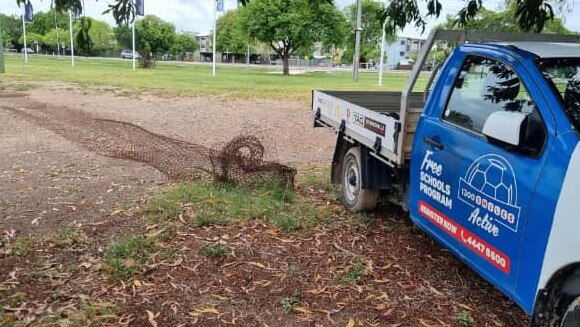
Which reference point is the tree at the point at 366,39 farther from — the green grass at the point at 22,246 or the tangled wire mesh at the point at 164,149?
the green grass at the point at 22,246

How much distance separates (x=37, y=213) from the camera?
6062mm

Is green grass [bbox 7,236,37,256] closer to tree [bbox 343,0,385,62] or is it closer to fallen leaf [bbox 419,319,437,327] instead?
fallen leaf [bbox 419,319,437,327]

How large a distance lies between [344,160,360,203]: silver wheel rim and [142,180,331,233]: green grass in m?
0.32

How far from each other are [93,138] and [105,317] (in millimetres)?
7965

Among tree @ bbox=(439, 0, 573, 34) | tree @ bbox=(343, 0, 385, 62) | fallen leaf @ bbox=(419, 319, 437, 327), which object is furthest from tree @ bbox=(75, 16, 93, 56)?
tree @ bbox=(343, 0, 385, 62)

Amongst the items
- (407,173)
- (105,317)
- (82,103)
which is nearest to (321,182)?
(407,173)

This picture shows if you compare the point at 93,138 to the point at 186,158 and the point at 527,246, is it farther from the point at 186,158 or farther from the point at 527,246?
the point at 527,246

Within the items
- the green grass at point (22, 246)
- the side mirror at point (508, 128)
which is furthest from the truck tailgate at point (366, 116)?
the green grass at point (22, 246)

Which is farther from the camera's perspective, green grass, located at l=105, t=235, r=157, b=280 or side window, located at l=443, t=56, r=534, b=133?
green grass, located at l=105, t=235, r=157, b=280

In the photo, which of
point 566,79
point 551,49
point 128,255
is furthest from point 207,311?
point 551,49

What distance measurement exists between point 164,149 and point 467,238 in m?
7.25

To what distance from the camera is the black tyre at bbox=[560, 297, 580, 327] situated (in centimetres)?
273

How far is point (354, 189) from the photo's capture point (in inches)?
244

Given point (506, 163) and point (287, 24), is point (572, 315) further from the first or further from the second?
point (287, 24)
